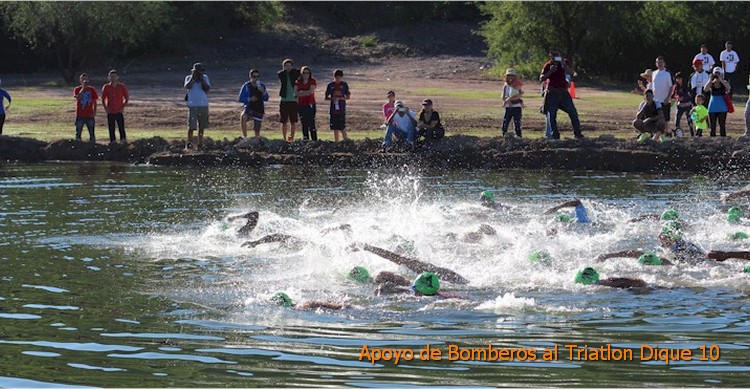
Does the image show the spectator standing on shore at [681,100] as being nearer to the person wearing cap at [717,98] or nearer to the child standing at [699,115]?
the child standing at [699,115]

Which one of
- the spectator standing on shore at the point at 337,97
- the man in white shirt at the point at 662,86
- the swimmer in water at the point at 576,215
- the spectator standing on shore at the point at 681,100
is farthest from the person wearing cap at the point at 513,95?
the swimmer in water at the point at 576,215

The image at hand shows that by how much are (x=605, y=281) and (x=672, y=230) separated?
2.81 m

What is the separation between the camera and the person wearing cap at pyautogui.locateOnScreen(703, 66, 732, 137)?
90.6 feet

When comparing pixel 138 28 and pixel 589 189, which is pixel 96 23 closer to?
pixel 138 28

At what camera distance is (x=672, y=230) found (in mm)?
16625

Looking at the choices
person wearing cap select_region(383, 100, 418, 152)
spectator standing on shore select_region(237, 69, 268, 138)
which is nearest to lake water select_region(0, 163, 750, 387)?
person wearing cap select_region(383, 100, 418, 152)

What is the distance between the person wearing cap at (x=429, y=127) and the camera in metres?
27.8

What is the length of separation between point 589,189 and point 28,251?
1084 cm

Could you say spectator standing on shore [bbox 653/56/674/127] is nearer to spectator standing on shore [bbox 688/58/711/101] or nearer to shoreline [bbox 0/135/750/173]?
shoreline [bbox 0/135/750/173]

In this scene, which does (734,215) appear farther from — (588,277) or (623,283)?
(588,277)

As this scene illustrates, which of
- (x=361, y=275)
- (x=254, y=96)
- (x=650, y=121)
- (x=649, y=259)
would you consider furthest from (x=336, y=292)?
(x=650, y=121)

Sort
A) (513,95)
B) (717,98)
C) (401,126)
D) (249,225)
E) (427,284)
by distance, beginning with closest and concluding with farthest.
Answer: (427,284)
(249,225)
(401,126)
(513,95)
(717,98)

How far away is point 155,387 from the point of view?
10.2m

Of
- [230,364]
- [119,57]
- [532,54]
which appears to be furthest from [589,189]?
[119,57]
